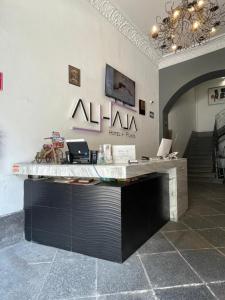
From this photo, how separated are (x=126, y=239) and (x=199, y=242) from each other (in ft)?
3.00

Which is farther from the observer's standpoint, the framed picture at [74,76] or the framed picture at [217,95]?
the framed picture at [217,95]

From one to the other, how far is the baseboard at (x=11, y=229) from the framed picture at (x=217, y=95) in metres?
9.44

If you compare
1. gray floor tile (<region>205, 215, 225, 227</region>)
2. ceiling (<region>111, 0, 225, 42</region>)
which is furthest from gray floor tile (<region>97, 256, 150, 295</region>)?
ceiling (<region>111, 0, 225, 42</region>)

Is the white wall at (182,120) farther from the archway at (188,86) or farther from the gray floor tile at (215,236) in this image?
the gray floor tile at (215,236)

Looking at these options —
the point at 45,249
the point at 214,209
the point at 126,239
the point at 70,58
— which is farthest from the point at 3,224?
the point at 214,209

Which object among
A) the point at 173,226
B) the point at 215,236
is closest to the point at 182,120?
the point at 173,226

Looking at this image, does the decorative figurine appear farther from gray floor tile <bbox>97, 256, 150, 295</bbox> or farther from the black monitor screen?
gray floor tile <bbox>97, 256, 150, 295</bbox>

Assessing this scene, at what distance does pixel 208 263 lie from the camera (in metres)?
1.87

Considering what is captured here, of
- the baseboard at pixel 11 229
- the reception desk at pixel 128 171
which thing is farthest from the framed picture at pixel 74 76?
the baseboard at pixel 11 229

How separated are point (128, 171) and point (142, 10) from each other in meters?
3.65

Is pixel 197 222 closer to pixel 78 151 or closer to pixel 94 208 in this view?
pixel 94 208

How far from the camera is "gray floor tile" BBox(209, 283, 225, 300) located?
143cm

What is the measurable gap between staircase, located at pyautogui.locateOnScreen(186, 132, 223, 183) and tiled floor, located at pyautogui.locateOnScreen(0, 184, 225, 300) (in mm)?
4950

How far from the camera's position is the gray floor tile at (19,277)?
1.49 metres
